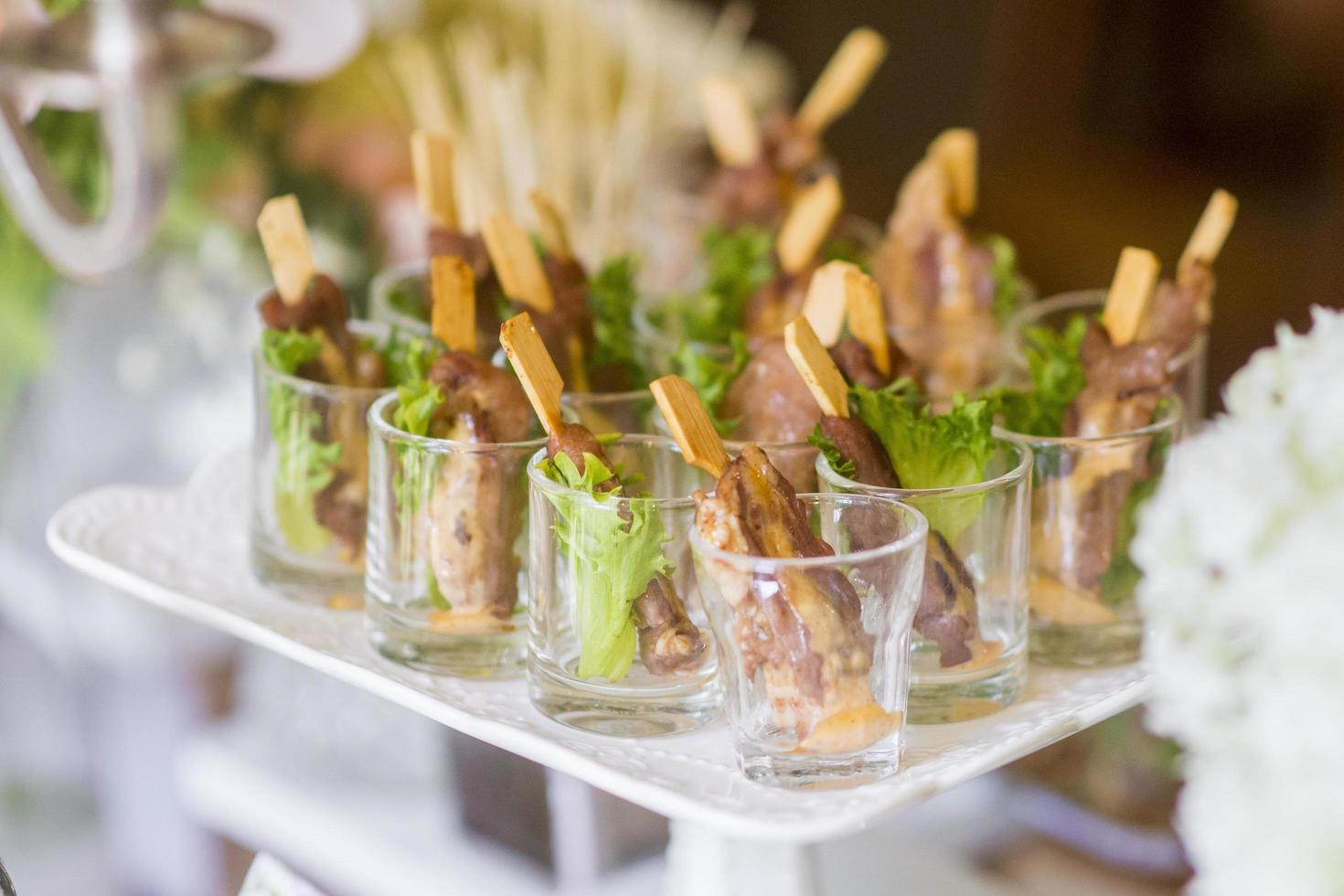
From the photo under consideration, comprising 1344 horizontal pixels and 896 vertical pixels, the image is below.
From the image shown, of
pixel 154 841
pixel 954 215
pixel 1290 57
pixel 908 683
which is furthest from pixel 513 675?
pixel 1290 57

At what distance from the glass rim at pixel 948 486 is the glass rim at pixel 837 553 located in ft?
0.03

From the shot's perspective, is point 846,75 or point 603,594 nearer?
point 603,594

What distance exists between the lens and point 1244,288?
3334 mm

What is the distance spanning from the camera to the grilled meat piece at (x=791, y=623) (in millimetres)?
785

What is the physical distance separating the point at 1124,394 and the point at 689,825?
1.42ft

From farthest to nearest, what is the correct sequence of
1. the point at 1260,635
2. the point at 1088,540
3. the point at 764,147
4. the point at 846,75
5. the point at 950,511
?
the point at 764,147 → the point at 846,75 → the point at 1088,540 → the point at 950,511 → the point at 1260,635

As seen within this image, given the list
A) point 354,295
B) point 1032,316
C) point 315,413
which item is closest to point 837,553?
point 315,413

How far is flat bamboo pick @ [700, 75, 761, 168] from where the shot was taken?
1582 millimetres

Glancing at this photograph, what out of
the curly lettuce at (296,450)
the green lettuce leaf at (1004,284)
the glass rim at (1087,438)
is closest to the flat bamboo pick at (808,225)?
the green lettuce leaf at (1004,284)

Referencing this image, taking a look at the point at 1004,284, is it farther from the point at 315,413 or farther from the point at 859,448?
the point at 315,413

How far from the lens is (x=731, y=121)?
63.2 inches

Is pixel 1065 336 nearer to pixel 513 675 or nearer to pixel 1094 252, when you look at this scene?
pixel 513 675

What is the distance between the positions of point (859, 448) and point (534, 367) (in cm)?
21

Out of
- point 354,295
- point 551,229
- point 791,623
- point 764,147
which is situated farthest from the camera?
point 354,295
